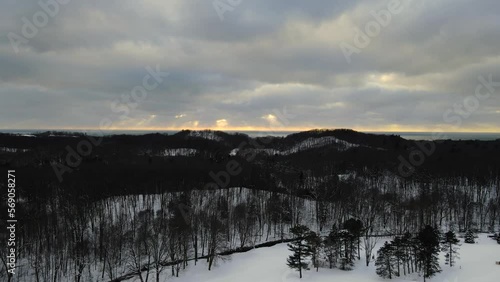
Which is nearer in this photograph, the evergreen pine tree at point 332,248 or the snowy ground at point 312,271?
the snowy ground at point 312,271

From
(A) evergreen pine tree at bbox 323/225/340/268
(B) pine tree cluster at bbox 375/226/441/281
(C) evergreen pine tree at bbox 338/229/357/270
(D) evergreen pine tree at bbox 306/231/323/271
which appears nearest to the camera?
(B) pine tree cluster at bbox 375/226/441/281

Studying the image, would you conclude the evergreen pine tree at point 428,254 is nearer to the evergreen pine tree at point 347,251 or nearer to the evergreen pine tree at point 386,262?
the evergreen pine tree at point 386,262

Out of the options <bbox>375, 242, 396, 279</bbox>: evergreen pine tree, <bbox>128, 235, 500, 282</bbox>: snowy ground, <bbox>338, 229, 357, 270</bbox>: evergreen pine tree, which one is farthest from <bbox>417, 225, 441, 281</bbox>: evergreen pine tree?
<bbox>338, 229, 357, 270</bbox>: evergreen pine tree

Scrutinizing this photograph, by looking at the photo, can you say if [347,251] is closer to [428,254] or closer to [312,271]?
[312,271]

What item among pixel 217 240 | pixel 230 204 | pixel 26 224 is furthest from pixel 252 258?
pixel 26 224

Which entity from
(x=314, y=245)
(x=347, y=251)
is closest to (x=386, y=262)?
(x=347, y=251)

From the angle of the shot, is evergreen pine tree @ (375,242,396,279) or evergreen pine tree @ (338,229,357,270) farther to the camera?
evergreen pine tree @ (338,229,357,270)

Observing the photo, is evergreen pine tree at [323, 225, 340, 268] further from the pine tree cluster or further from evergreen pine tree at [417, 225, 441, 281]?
evergreen pine tree at [417, 225, 441, 281]

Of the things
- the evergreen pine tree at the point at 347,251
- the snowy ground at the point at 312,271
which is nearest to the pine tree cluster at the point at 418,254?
the snowy ground at the point at 312,271

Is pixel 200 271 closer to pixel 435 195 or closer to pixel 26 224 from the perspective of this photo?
pixel 26 224
